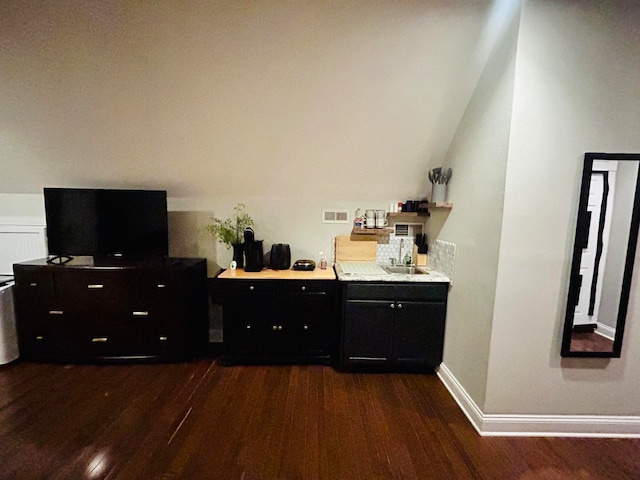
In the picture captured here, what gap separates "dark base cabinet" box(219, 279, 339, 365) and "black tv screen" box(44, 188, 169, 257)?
93 cm

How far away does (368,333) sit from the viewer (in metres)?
2.54

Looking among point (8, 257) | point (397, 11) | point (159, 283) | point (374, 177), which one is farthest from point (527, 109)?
point (8, 257)

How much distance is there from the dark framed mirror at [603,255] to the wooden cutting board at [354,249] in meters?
1.62

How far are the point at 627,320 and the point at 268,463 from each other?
2.33 m

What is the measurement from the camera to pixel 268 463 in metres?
1.67

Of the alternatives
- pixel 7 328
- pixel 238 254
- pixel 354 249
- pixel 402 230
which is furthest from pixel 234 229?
pixel 7 328

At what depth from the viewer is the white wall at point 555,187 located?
1.66m

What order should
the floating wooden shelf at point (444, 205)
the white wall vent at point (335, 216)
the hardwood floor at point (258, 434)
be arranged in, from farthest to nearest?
the white wall vent at point (335, 216), the floating wooden shelf at point (444, 205), the hardwood floor at point (258, 434)

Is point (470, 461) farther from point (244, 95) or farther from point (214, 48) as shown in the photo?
point (214, 48)

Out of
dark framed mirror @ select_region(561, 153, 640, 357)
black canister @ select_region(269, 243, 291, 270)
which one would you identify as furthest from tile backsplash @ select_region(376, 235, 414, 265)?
dark framed mirror @ select_region(561, 153, 640, 357)

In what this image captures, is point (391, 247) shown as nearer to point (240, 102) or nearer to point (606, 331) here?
point (606, 331)

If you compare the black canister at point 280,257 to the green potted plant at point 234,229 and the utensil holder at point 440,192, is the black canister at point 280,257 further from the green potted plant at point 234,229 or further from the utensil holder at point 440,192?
the utensil holder at point 440,192

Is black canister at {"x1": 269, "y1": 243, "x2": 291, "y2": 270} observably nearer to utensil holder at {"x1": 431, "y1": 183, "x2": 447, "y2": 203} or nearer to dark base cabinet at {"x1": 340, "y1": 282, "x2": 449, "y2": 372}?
dark base cabinet at {"x1": 340, "y1": 282, "x2": 449, "y2": 372}

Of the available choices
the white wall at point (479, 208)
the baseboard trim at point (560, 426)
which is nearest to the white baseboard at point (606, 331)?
the baseboard trim at point (560, 426)
